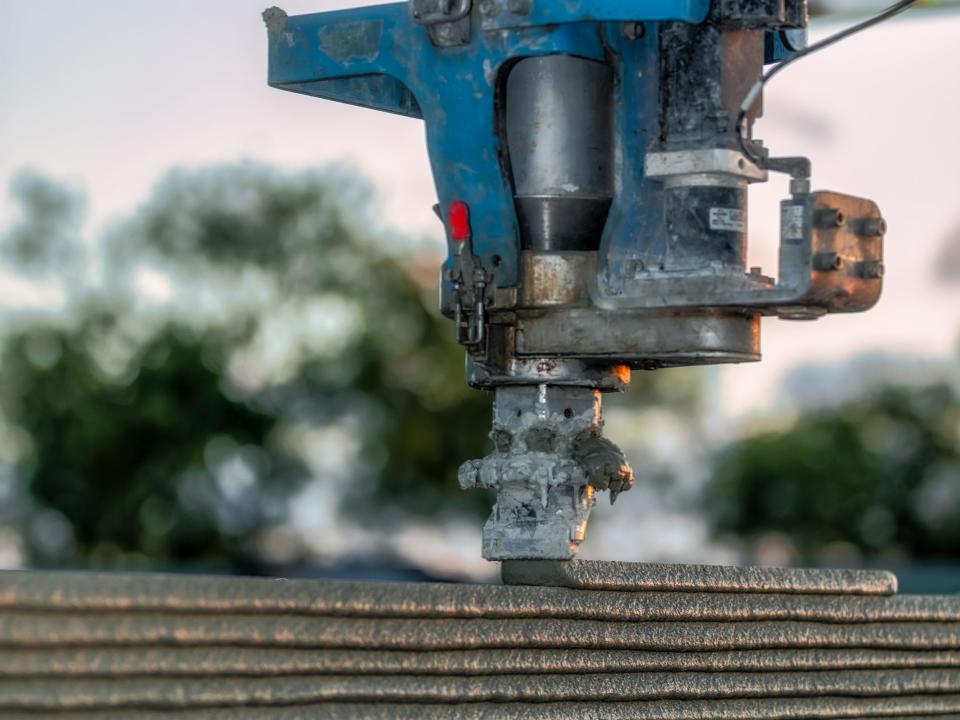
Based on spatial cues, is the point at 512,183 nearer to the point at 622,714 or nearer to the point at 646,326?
the point at 646,326

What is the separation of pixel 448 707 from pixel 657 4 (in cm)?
165

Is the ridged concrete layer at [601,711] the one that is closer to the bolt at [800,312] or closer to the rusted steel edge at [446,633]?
the rusted steel edge at [446,633]

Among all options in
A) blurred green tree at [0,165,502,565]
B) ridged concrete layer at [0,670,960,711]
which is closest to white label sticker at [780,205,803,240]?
ridged concrete layer at [0,670,960,711]

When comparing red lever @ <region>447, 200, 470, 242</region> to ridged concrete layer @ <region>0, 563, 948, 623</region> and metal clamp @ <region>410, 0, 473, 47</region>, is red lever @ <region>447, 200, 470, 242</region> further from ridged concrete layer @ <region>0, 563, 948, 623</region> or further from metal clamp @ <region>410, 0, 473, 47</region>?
ridged concrete layer @ <region>0, 563, 948, 623</region>

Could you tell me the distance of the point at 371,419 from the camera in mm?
34156

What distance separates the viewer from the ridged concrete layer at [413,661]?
11.3ft

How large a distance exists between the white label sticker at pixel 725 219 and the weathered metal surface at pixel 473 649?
0.81 m

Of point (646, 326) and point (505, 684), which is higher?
point (646, 326)

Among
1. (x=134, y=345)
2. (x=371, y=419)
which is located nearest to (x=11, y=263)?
(x=134, y=345)

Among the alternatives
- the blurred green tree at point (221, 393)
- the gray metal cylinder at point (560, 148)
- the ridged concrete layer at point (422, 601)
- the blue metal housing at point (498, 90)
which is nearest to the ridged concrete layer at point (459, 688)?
the ridged concrete layer at point (422, 601)

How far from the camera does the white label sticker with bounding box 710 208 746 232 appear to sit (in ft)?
14.8

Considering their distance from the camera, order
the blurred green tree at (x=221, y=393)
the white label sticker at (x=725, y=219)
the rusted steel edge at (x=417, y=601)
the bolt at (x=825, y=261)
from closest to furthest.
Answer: the rusted steel edge at (x=417, y=601) → the bolt at (x=825, y=261) → the white label sticker at (x=725, y=219) → the blurred green tree at (x=221, y=393)

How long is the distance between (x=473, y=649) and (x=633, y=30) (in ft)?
5.10

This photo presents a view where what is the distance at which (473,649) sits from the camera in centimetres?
408
